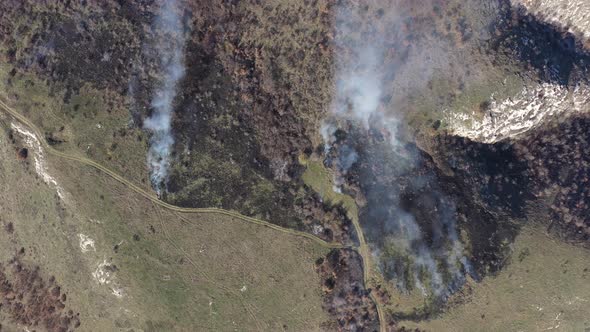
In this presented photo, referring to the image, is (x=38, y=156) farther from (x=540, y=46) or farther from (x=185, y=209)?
(x=540, y=46)

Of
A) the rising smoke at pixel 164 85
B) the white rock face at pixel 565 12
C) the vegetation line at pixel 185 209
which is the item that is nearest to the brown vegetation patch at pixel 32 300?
the vegetation line at pixel 185 209

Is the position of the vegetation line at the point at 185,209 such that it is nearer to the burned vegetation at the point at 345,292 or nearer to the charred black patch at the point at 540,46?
the burned vegetation at the point at 345,292

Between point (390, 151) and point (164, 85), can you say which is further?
point (164, 85)

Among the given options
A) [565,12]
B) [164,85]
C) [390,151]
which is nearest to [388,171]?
[390,151]

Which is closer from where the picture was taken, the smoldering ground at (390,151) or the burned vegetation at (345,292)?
the smoldering ground at (390,151)

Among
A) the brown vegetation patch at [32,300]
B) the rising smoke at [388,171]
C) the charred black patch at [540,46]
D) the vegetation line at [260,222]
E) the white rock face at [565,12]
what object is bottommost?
the brown vegetation patch at [32,300]
